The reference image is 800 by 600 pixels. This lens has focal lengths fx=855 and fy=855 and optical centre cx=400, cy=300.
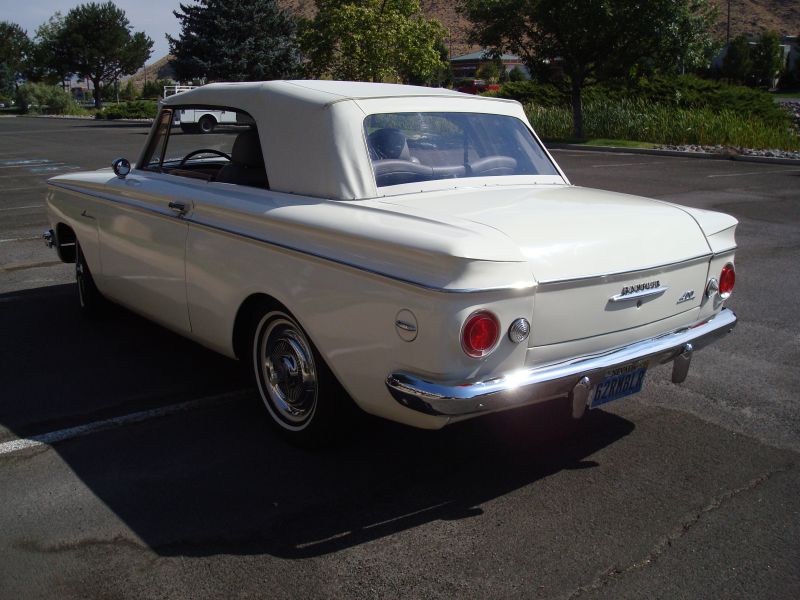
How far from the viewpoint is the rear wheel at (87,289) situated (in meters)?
6.22

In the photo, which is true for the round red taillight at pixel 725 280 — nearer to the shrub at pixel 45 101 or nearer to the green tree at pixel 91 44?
the shrub at pixel 45 101

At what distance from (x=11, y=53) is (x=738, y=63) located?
7145 cm

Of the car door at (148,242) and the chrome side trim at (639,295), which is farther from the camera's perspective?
the car door at (148,242)

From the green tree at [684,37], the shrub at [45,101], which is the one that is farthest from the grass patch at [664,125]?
the shrub at [45,101]

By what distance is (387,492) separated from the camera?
374 centimetres

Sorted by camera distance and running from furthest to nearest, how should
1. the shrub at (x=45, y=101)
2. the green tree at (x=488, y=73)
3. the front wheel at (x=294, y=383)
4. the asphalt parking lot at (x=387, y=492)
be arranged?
the green tree at (x=488, y=73), the shrub at (x=45, y=101), the front wheel at (x=294, y=383), the asphalt parking lot at (x=387, y=492)

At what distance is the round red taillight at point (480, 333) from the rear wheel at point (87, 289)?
3.80m

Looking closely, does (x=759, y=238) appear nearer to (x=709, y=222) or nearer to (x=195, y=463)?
(x=709, y=222)

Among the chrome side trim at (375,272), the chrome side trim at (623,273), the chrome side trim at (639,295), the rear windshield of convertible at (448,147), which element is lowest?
the chrome side trim at (639,295)

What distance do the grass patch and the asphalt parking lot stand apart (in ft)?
64.6

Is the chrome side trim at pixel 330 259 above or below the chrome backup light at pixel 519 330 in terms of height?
above

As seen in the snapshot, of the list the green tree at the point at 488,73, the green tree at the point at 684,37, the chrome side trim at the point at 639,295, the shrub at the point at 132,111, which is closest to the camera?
the chrome side trim at the point at 639,295

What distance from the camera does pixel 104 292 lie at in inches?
232

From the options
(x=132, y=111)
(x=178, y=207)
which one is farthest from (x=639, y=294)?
(x=132, y=111)
